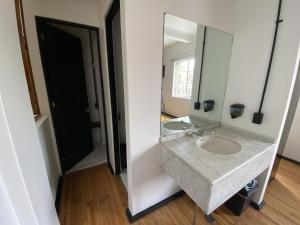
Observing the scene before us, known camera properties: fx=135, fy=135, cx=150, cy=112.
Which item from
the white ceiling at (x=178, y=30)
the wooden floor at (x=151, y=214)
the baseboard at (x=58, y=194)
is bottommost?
the wooden floor at (x=151, y=214)

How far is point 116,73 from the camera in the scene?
1.78 m

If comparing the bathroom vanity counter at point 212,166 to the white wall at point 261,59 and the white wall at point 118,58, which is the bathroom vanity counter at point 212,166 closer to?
the white wall at point 261,59

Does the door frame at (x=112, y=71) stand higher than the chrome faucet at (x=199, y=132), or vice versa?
the door frame at (x=112, y=71)

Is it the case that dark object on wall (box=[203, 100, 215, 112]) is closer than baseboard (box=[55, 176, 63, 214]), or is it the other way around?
baseboard (box=[55, 176, 63, 214])

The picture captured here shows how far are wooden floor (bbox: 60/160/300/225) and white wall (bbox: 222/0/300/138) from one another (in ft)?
3.11

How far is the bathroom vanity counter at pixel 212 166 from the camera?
2.81 ft

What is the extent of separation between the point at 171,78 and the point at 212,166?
85 centimetres

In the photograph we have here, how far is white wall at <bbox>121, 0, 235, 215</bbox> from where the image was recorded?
3.18 ft

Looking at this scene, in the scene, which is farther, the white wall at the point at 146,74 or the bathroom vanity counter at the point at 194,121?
the bathroom vanity counter at the point at 194,121

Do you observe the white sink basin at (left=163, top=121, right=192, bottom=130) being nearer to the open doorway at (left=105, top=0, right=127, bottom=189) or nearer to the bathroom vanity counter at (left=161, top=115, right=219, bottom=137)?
the bathroom vanity counter at (left=161, top=115, right=219, bottom=137)

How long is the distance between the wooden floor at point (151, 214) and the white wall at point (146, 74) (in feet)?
0.80

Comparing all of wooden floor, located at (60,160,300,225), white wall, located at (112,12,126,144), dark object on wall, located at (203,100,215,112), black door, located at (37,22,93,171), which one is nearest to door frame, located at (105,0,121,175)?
white wall, located at (112,12,126,144)

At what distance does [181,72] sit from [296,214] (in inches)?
78.2

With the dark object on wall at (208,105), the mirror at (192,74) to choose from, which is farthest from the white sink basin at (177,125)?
the dark object on wall at (208,105)
